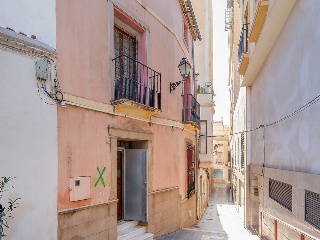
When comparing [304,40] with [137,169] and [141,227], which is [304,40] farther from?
[141,227]

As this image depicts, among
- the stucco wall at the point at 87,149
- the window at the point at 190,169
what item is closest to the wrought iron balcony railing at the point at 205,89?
the window at the point at 190,169

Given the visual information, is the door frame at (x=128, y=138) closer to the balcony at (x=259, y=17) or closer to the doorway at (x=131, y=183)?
the doorway at (x=131, y=183)

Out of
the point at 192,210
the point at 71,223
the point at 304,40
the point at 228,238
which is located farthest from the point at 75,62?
the point at 192,210

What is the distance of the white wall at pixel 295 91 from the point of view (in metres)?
5.48

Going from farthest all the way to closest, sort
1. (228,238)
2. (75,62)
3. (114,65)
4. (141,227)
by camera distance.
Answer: (228,238)
(141,227)
(114,65)
(75,62)

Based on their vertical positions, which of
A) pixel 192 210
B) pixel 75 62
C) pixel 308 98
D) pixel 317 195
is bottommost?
pixel 192 210

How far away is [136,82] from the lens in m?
8.04

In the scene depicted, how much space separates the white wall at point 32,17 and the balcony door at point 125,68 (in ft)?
7.53

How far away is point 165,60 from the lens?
33.9 feet

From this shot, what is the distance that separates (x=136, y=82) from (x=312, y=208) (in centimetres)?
491

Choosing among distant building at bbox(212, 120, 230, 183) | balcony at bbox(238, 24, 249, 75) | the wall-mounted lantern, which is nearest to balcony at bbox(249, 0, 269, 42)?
balcony at bbox(238, 24, 249, 75)

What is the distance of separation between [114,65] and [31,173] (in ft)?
11.4

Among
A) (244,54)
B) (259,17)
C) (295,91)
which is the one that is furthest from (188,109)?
(295,91)

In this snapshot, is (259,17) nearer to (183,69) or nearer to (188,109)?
(183,69)
